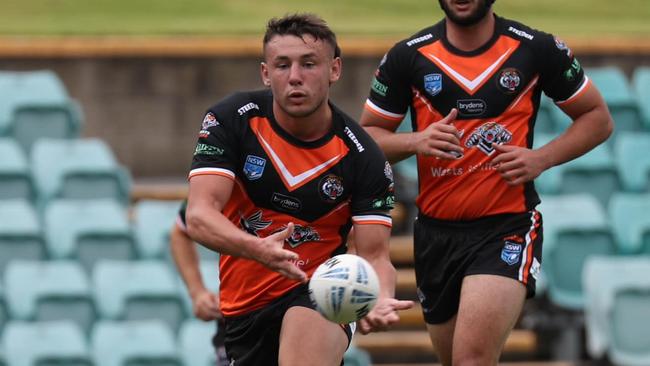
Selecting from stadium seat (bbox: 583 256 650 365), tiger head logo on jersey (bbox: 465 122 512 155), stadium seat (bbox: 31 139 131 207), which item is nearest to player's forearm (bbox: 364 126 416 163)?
tiger head logo on jersey (bbox: 465 122 512 155)

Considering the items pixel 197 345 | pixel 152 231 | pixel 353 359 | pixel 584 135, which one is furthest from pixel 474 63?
pixel 152 231

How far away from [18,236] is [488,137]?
5274 mm

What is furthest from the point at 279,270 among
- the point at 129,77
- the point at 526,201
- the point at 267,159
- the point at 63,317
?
the point at 129,77

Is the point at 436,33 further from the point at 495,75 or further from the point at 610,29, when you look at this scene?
the point at 610,29

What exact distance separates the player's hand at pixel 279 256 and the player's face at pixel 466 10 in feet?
4.53

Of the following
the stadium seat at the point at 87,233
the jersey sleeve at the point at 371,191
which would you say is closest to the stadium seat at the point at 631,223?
the stadium seat at the point at 87,233

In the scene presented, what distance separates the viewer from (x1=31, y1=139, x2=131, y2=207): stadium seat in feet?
38.3

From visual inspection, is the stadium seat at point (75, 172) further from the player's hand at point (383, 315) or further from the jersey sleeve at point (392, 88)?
the player's hand at point (383, 315)

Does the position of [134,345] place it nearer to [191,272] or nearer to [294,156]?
[191,272]

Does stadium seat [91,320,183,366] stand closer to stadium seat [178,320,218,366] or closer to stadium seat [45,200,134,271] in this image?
stadium seat [178,320,218,366]

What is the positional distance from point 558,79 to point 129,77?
7.10 meters

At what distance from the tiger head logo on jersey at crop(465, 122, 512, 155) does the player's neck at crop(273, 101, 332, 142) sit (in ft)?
2.35

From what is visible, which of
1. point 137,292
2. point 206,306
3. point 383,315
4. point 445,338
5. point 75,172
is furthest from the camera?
point 75,172

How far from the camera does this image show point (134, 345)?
33.0 ft
